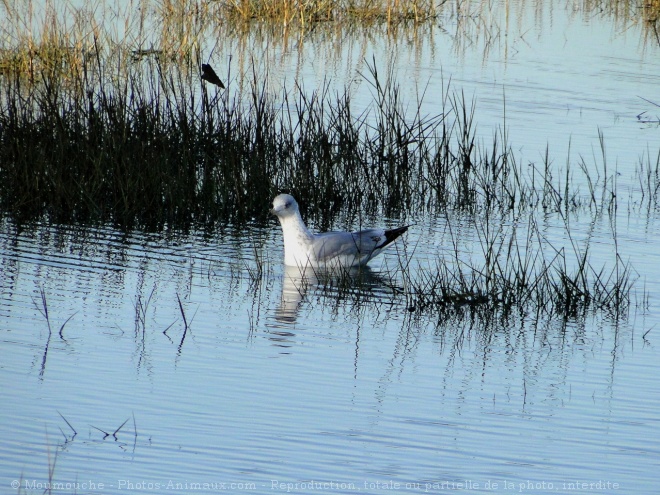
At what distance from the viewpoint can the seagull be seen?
26.4 feet

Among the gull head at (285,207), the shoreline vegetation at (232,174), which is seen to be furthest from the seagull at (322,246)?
the shoreline vegetation at (232,174)

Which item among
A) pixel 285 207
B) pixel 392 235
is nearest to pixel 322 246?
pixel 285 207

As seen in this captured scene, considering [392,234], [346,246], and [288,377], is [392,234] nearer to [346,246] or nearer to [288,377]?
[346,246]

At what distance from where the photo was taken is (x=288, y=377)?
5.62m

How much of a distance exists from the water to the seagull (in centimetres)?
16

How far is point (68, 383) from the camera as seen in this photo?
17.5 feet

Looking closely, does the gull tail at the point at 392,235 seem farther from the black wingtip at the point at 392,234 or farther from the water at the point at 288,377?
the water at the point at 288,377

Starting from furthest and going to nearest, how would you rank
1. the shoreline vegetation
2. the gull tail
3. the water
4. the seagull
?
1. the shoreline vegetation
2. the gull tail
3. the seagull
4. the water

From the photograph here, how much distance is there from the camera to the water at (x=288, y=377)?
4523 millimetres

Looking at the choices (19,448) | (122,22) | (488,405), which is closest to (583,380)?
(488,405)

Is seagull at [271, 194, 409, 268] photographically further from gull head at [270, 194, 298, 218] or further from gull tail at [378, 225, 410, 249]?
gull tail at [378, 225, 410, 249]

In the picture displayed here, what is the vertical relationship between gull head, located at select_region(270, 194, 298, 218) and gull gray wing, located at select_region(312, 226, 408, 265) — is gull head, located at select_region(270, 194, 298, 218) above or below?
above

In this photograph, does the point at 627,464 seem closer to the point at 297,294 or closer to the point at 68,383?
the point at 68,383

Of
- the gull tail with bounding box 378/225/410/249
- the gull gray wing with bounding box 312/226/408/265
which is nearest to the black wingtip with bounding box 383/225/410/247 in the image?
the gull tail with bounding box 378/225/410/249
